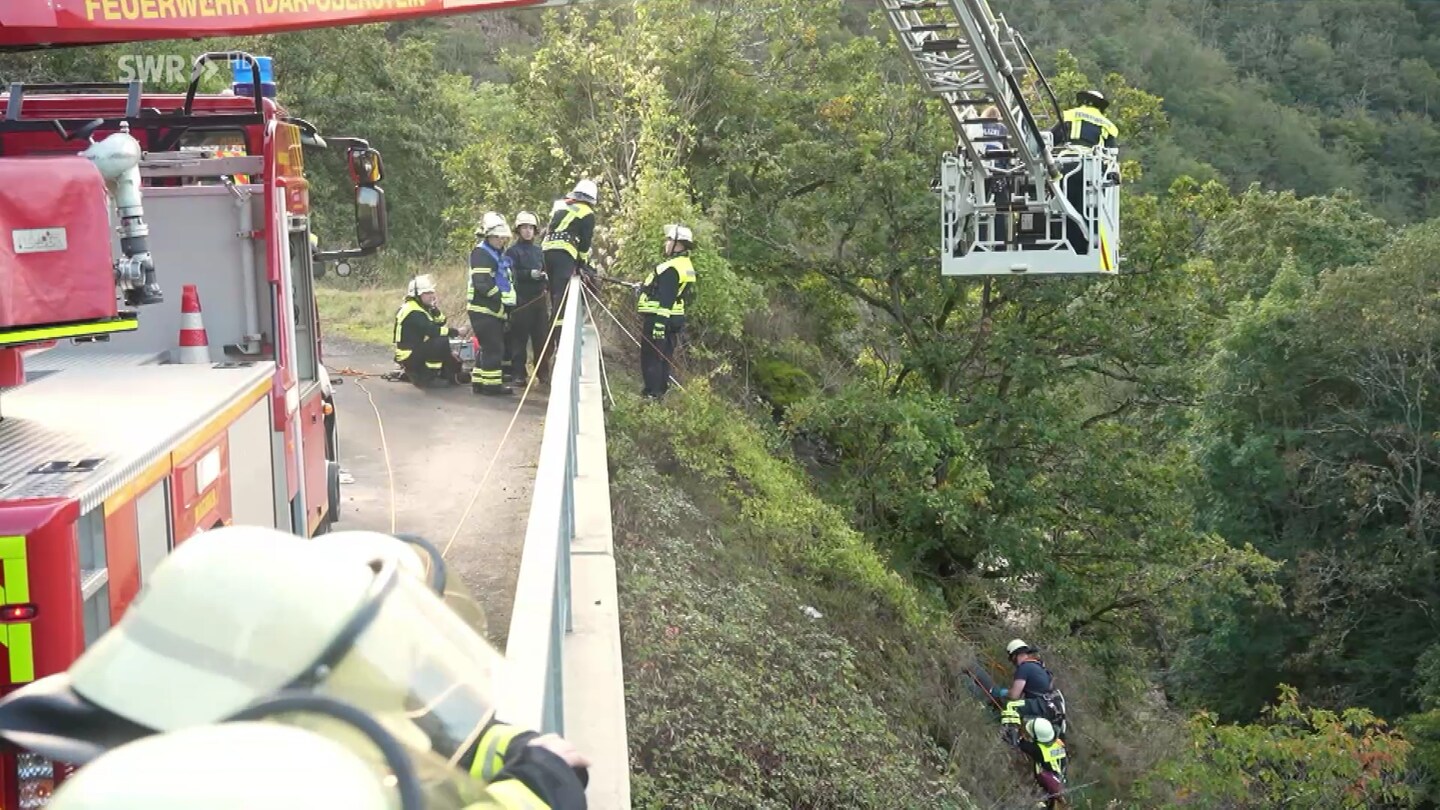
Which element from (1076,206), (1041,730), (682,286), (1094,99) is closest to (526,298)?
(682,286)

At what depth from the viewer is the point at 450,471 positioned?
1135 cm

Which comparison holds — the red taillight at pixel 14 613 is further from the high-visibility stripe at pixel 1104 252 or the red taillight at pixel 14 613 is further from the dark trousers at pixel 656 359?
the high-visibility stripe at pixel 1104 252

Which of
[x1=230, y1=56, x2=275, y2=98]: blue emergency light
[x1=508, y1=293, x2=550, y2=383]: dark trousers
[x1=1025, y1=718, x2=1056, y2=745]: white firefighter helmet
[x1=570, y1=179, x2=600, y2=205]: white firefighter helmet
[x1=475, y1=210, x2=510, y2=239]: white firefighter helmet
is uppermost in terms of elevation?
[x1=230, y1=56, x2=275, y2=98]: blue emergency light

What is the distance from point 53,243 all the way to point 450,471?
276 inches

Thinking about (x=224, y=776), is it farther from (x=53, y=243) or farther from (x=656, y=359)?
(x=656, y=359)

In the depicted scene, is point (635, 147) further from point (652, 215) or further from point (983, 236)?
point (983, 236)

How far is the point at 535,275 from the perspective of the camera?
13500mm

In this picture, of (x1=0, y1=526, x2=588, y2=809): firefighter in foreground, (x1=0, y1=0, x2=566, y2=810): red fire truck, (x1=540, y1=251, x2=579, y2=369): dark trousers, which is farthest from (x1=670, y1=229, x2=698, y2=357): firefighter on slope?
(x1=0, y1=526, x2=588, y2=809): firefighter in foreground

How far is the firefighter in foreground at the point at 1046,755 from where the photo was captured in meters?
13.2

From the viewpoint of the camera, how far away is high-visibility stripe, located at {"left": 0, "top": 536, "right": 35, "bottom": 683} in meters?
3.48

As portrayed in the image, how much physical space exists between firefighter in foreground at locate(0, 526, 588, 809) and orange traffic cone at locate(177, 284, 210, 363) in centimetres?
452

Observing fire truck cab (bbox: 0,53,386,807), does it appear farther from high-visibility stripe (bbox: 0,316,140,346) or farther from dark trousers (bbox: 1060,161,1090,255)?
dark trousers (bbox: 1060,161,1090,255)

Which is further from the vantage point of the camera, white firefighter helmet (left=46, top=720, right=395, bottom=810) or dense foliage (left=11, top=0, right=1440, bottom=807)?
dense foliage (left=11, top=0, right=1440, bottom=807)

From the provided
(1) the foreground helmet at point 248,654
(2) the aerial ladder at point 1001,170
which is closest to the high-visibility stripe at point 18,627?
(1) the foreground helmet at point 248,654
